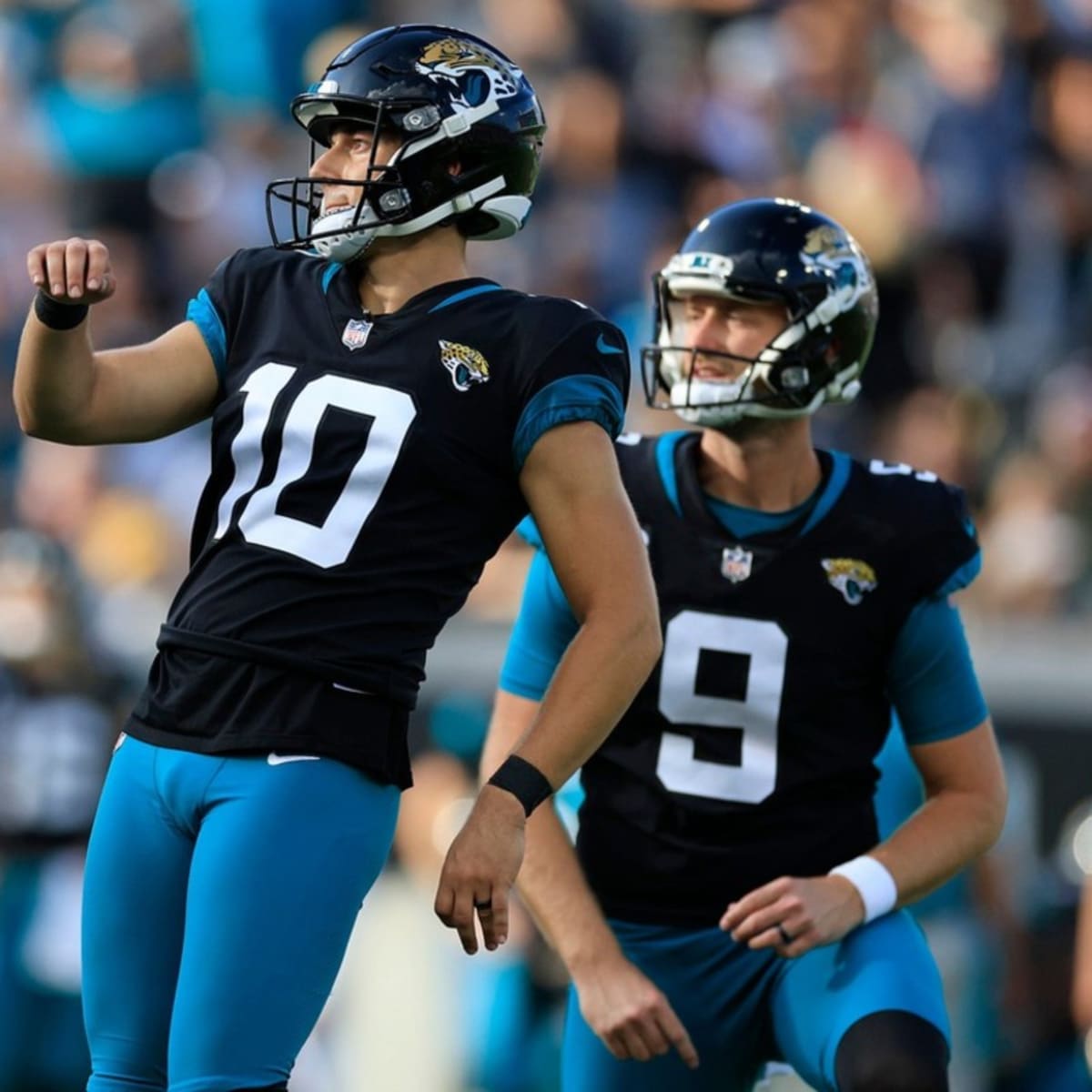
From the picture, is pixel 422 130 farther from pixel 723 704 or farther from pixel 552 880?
pixel 552 880

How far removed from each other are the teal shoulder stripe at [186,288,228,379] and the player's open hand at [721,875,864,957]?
1.29 meters

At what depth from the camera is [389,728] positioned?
3.32 m

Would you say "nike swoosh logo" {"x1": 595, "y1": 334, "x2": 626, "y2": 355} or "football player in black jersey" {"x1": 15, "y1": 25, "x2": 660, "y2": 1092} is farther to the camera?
"nike swoosh logo" {"x1": 595, "y1": 334, "x2": 626, "y2": 355}

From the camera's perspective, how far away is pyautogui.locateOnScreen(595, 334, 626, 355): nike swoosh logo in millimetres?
3350

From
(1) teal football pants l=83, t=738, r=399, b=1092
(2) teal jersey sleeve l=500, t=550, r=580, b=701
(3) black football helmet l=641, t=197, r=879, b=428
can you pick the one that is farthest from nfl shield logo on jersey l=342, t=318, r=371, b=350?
(3) black football helmet l=641, t=197, r=879, b=428

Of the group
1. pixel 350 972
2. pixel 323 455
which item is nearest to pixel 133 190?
pixel 350 972

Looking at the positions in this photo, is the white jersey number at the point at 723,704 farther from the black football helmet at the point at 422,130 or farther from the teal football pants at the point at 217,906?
the black football helmet at the point at 422,130

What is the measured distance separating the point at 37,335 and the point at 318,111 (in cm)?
56

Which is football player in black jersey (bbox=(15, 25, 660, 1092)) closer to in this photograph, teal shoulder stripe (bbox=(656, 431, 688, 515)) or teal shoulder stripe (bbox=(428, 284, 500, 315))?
teal shoulder stripe (bbox=(428, 284, 500, 315))

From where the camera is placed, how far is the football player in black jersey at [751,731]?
4055mm

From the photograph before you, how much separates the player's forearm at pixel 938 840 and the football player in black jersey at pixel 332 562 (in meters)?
0.95

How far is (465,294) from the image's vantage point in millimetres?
3424

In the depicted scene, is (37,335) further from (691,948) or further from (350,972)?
(350,972)

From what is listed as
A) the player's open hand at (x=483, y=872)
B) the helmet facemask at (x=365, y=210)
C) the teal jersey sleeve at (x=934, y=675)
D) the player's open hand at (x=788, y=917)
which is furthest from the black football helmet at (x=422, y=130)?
the player's open hand at (x=788, y=917)
